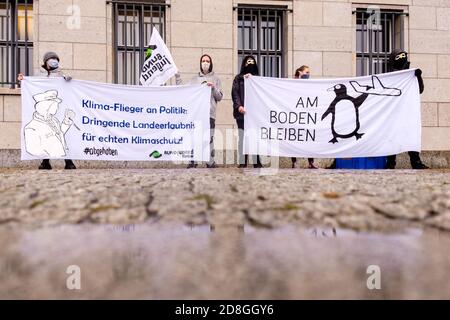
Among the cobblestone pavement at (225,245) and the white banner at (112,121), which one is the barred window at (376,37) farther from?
the cobblestone pavement at (225,245)

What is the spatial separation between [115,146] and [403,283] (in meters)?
7.18

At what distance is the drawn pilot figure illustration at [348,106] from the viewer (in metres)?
8.25

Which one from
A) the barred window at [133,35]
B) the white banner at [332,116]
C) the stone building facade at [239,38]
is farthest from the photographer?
the barred window at [133,35]

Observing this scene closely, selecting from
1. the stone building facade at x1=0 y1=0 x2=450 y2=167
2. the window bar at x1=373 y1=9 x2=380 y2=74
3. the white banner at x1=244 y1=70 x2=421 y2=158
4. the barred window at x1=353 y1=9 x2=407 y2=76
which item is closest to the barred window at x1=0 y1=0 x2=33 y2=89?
the stone building facade at x1=0 y1=0 x2=450 y2=167

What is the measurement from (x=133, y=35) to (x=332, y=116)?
533 cm

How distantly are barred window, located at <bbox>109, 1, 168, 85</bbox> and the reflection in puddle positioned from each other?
32.1 ft

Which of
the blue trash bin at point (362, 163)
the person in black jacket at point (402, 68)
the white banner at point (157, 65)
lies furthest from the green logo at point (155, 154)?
the person in black jacket at point (402, 68)

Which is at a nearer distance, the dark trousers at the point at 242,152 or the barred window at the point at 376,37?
the dark trousers at the point at 242,152

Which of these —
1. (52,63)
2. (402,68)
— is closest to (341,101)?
(402,68)

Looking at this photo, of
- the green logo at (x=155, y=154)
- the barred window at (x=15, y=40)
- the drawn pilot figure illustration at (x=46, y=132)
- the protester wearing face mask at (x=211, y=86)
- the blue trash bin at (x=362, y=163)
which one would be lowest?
the blue trash bin at (x=362, y=163)

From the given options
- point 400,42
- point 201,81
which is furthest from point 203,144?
point 400,42

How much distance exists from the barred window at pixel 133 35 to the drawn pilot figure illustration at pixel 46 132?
349 centimetres

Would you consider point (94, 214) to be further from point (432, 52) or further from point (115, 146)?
point (432, 52)

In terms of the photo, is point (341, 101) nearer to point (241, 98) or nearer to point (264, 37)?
point (241, 98)
